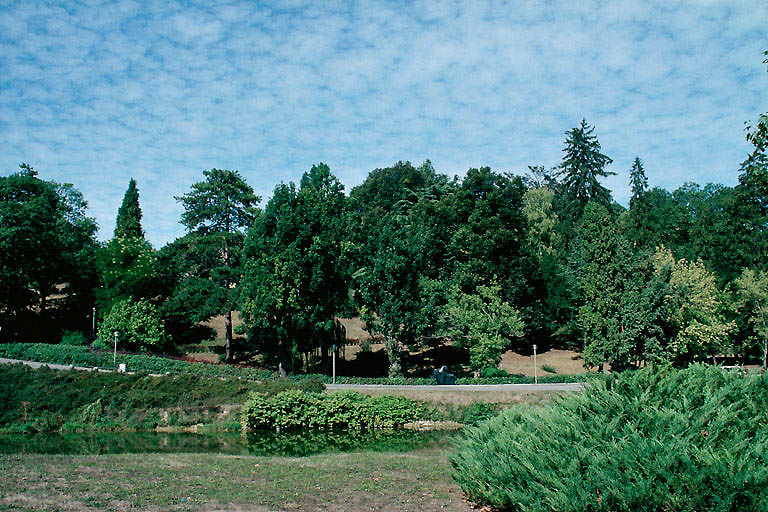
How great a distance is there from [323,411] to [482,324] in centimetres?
1673

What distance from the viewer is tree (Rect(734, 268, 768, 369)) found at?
47406mm

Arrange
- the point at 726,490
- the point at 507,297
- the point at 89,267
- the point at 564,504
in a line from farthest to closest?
1. the point at 89,267
2. the point at 507,297
3. the point at 564,504
4. the point at 726,490

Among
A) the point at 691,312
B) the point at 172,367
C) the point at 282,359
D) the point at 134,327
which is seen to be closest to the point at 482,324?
the point at 282,359

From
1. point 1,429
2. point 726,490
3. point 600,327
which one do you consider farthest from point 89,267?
point 726,490

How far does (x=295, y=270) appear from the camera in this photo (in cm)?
4075

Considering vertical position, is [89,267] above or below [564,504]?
Answer: above

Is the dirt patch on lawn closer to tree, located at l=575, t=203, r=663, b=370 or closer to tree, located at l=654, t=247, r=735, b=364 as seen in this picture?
tree, located at l=575, t=203, r=663, b=370

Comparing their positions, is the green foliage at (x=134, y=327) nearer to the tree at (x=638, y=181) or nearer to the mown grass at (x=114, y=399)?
the mown grass at (x=114, y=399)

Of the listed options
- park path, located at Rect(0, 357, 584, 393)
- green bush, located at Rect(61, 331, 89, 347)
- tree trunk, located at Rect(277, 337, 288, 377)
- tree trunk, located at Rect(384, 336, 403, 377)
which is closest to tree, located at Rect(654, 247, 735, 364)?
park path, located at Rect(0, 357, 584, 393)

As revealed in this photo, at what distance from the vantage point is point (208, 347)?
52.2 meters

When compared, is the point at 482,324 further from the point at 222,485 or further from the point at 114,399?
the point at 222,485

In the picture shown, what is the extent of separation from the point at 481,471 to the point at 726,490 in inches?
152

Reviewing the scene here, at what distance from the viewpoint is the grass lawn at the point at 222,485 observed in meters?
10.2

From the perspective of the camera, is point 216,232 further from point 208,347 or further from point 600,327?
point 600,327
